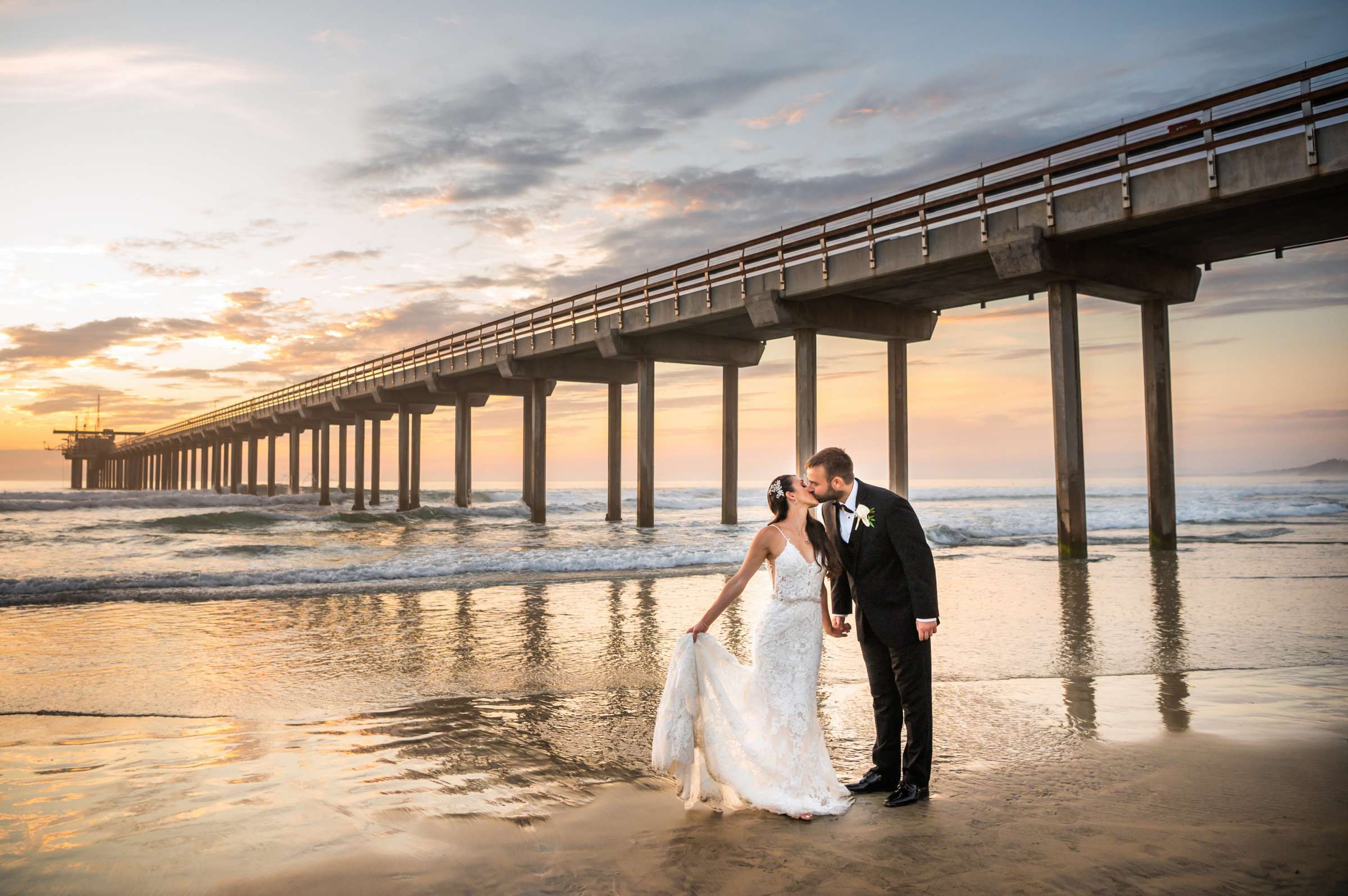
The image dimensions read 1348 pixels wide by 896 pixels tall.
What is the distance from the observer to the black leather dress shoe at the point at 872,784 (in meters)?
3.99

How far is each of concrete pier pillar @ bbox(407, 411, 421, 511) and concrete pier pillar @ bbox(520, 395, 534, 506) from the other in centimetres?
889

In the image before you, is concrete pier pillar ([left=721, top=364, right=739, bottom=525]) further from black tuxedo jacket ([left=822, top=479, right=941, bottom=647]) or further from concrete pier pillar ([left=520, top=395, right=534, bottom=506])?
black tuxedo jacket ([left=822, top=479, right=941, bottom=647])

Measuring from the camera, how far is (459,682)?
6422 mm

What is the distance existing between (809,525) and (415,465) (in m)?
40.4

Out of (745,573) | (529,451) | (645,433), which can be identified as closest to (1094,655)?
(745,573)

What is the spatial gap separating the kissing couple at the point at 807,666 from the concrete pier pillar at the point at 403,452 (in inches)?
1564

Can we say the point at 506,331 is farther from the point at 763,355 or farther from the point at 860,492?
the point at 860,492

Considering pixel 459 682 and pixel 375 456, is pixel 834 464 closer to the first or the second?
pixel 459 682

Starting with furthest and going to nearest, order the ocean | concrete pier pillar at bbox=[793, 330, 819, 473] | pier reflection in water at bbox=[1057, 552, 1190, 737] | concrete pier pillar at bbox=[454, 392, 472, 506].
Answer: concrete pier pillar at bbox=[454, 392, 472, 506] → concrete pier pillar at bbox=[793, 330, 819, 473] → pier reflection in water at bbox=[1057, 552, 1190, 737] → the ocean

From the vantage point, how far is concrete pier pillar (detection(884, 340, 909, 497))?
21969 millimetres

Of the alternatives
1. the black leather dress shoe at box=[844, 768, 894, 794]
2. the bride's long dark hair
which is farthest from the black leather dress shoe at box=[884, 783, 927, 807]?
the bride's long dark hair

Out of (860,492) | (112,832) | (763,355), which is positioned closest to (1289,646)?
(860,492)

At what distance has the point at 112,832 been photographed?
11.5 ft

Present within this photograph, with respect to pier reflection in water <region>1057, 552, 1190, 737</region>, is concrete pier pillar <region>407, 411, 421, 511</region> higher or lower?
higher
